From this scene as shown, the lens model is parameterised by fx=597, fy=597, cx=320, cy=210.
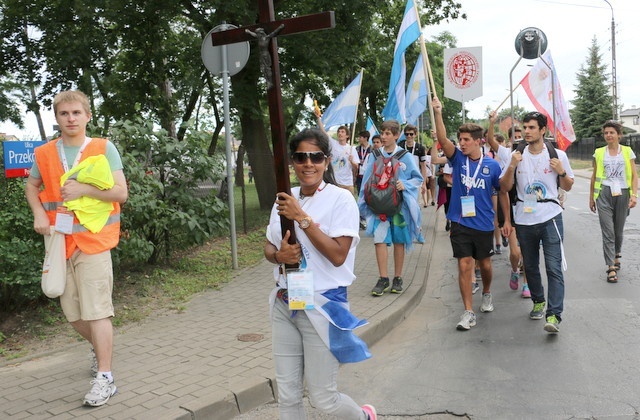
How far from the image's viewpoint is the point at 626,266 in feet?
26.7

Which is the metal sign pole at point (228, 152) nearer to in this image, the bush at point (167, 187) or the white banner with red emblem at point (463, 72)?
the bush at point (167, 187)

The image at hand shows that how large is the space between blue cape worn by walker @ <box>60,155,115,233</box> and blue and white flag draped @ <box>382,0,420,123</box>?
4.73 m

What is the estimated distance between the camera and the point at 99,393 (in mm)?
3818

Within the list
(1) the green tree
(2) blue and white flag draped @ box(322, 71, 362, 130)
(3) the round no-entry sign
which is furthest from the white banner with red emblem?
(1) the green tree

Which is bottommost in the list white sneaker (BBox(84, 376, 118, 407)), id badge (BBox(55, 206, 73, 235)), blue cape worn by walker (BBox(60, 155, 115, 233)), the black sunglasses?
white sneaker (BBox(84, 376, 118, 407))

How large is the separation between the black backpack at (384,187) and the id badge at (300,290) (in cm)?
404

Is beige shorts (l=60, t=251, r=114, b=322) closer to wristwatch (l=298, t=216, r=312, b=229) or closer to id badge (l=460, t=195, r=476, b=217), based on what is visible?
wristwatch (l=298, t=216, r=312, b=229)

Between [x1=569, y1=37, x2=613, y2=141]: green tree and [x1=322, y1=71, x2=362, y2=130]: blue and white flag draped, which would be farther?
[x1=569, y1=37, x2=613, y2=141]: green tree

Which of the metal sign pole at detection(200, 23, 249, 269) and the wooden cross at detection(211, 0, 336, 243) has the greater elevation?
the metal sign pole at detection(200, 23, 249, 269)

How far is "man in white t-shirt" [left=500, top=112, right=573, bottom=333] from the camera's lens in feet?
18.1

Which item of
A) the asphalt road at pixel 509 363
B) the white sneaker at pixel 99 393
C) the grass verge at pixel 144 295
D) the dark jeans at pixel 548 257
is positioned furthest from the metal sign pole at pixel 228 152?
the white sneaker at pixel 99 393

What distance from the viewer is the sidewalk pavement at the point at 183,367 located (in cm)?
382

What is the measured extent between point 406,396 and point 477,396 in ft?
1.59

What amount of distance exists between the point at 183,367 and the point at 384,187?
3195 millimetres
